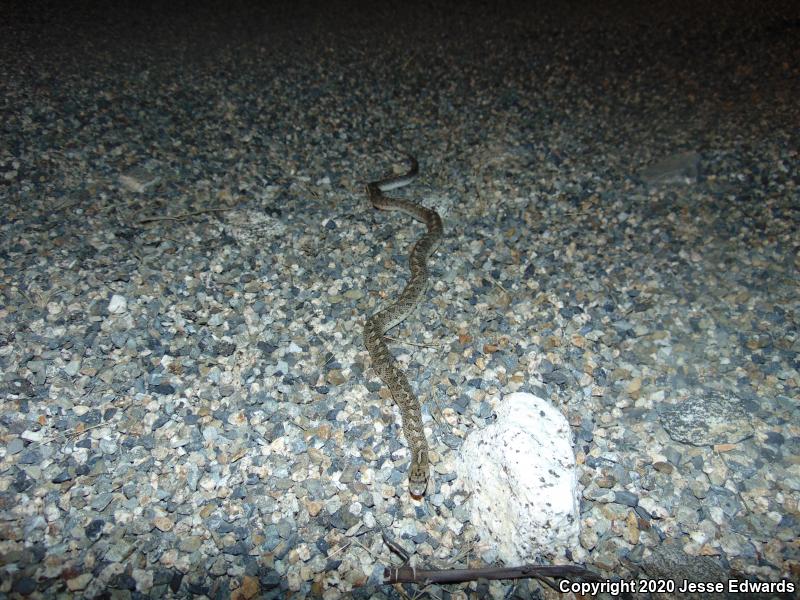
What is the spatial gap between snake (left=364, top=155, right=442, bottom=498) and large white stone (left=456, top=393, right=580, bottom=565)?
39cm

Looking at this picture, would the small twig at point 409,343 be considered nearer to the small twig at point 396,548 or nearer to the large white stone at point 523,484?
the large white stone at point 523,484

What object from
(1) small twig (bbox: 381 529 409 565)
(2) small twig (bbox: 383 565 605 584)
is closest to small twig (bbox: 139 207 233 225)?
(1) small twig (bbox: 381 529 409 565)

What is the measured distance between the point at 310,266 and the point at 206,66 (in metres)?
5.79

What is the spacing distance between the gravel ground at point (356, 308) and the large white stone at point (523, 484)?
0.52 ft

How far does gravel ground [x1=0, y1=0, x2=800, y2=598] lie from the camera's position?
12.1 feet

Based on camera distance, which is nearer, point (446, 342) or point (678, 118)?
point (446, 342)

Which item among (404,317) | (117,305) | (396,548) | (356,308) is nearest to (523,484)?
(396,548)

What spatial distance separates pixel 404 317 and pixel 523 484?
2.20 m

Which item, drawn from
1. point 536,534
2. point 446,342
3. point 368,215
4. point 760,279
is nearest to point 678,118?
point 760,279

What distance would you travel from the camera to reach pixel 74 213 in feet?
19.2

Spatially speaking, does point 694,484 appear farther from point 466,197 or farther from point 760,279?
point 466,197

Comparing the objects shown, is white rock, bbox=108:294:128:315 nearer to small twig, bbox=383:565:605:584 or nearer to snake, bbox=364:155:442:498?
snake, bbox=364:155:442:498

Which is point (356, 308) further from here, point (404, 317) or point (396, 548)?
point (396, 548)

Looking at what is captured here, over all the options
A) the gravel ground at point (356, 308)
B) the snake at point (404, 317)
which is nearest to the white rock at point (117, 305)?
the gravel ground at point (356, 308)
